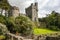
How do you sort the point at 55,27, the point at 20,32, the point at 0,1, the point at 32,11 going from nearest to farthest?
1. the point at 20,32
2. the point at 0,1
3. the point at 55,27
4. the point at 32,11

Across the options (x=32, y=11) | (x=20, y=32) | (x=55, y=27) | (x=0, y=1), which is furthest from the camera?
(x=32, y=11)

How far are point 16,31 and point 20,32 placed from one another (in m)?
0.90

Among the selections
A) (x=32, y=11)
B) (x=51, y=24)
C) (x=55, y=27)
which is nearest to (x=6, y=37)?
(x=55, y=27)

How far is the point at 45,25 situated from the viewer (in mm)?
79062

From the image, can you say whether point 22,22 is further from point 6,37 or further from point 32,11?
point 32,11

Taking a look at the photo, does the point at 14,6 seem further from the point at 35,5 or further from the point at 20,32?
the point at 20,32

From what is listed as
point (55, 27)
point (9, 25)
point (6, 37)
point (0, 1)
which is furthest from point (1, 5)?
point (6, 37)

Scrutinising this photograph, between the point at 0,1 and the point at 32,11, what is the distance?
96.4ft

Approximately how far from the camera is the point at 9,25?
166ft

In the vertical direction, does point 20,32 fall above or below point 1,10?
below

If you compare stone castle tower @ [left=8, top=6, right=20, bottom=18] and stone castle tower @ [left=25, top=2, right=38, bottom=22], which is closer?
stone castle tower @ [left=8, top=6, right=20, bottom=18]

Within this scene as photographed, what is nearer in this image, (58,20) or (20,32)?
(20,32)

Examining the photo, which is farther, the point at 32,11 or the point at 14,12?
the point at 32,11

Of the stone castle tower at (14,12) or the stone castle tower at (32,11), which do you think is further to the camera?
the stone castle tower at (32,11)
